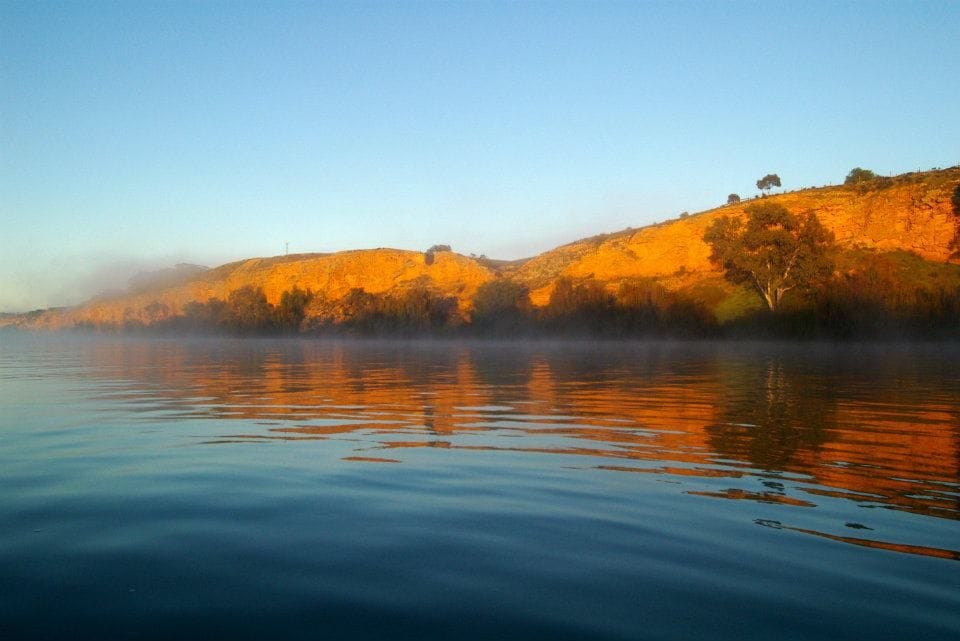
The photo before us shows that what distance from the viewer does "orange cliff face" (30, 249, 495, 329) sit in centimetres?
13750

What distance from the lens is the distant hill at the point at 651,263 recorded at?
271 ft

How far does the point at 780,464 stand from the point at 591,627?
584cm

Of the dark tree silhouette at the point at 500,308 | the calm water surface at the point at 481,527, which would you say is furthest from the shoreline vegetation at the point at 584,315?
the calm water surface at the point at 481,527

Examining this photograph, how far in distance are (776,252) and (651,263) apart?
29974 mm

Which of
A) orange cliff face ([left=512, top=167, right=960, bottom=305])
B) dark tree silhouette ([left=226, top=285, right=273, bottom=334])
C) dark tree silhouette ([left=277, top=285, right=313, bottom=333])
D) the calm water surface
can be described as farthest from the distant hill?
the calm water surface

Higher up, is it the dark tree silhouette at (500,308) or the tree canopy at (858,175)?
the tree canopy at (858,175)

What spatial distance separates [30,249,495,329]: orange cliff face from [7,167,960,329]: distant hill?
24 cm

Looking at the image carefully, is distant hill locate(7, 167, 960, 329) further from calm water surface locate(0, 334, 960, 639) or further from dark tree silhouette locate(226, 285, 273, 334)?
calm water surface locate(0, 334, 960, 639)

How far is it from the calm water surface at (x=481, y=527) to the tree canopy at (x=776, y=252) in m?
64.5

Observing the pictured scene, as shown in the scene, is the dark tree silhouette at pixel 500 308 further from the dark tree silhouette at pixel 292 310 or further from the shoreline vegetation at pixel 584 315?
the dark tree silhouette at pixel 292 310

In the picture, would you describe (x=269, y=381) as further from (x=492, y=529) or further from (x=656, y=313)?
(x=656, y=313)

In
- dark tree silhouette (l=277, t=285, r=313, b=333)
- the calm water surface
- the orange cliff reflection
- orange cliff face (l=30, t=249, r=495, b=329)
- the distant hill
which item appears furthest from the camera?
orange cliff face (l=30, t=249, r=495, b=329)

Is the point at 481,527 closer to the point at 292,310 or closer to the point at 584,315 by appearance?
the point at 584,315

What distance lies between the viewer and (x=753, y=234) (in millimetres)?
77500
